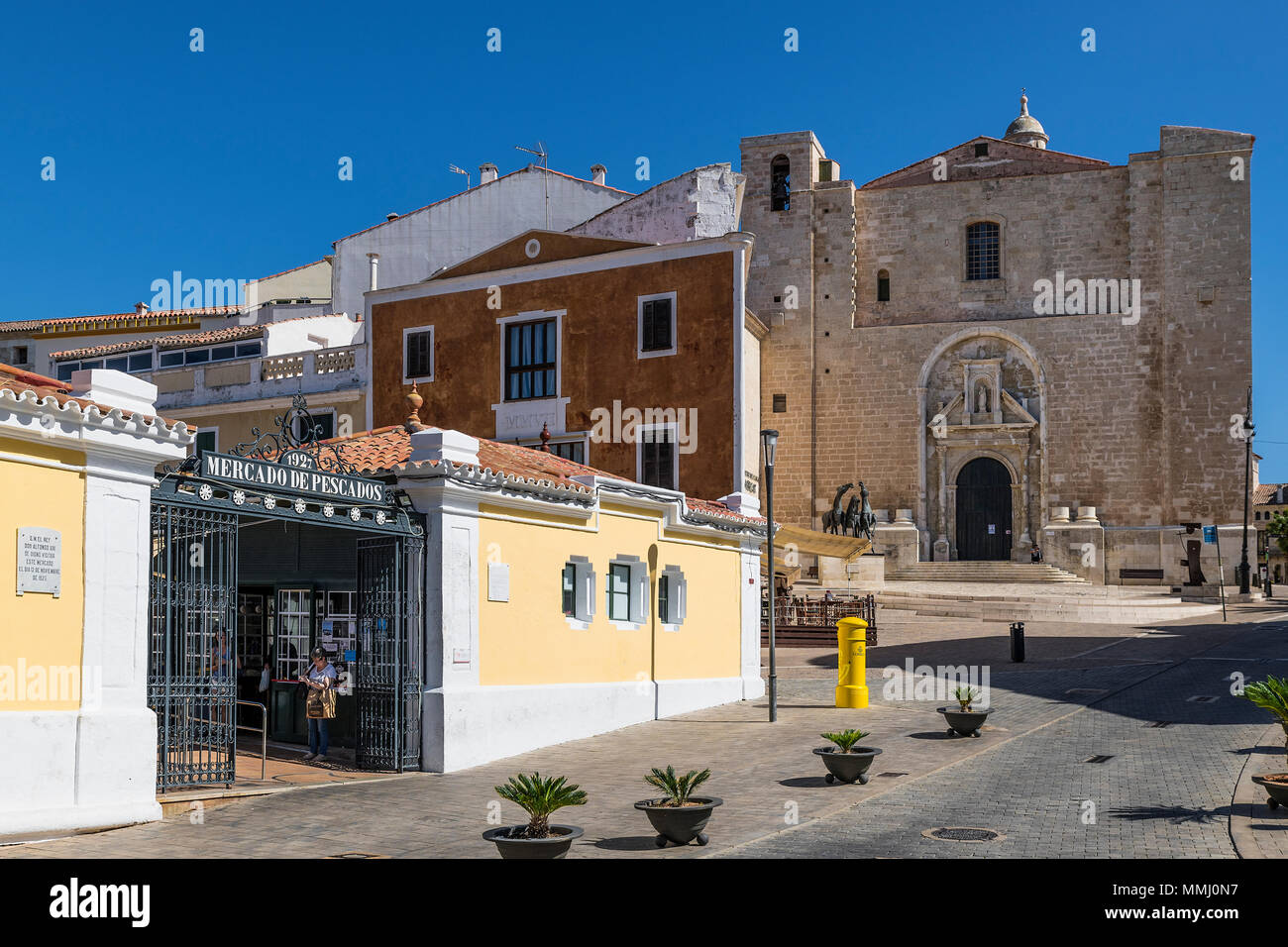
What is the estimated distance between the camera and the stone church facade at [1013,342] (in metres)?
43.4

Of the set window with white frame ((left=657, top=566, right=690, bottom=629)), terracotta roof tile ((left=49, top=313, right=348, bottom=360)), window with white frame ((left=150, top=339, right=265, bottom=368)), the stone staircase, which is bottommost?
the stone staircase

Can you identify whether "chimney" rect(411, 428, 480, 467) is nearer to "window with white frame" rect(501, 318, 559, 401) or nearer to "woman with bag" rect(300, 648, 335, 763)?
"woman with bag" rect(300, 648, 335, 763)

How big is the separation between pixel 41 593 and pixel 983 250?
137ft

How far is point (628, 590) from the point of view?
62.7 feet

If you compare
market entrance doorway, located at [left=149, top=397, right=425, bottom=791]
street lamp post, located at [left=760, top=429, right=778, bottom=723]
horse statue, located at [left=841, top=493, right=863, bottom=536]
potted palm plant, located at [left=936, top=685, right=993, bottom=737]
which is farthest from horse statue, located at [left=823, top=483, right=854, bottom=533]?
market entrance doorway, located at [left=149, top=397, right=425, bottom=791]

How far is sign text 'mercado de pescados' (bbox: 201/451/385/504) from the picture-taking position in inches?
495

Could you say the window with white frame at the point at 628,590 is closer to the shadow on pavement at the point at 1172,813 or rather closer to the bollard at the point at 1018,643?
the shadow on pavement at the point at 1172,813

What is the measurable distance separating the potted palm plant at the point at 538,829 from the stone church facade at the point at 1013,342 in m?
35.5

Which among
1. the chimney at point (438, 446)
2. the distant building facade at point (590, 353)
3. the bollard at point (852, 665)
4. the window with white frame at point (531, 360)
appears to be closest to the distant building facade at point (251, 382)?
the distant building facade at point (590, 353)

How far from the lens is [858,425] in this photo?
154ft

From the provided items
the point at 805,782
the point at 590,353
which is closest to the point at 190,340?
the point at 590,353

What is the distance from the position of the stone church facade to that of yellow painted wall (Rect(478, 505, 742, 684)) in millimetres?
23622
